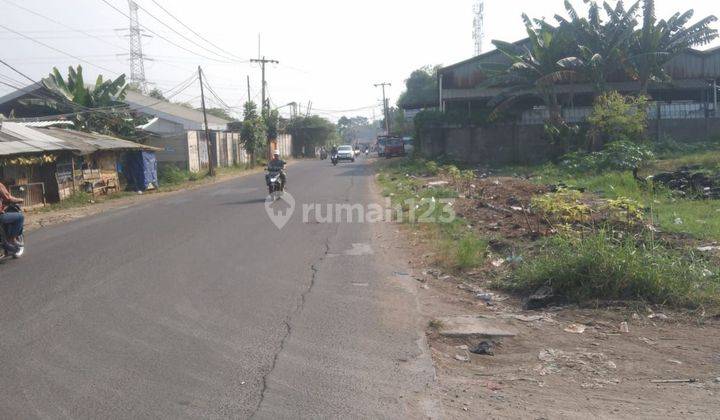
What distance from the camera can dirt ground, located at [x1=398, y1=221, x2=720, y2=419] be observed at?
4.55 metres

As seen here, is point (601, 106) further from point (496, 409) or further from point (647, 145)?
point (496, 409)

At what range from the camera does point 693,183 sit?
1652 cm

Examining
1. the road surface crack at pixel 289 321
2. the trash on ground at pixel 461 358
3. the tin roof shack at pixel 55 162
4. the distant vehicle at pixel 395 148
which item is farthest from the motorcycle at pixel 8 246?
the distant vehicle at pixel 395 148

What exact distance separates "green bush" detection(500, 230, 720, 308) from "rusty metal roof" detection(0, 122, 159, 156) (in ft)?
53.2

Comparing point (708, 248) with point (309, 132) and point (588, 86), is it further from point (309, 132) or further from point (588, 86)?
point (309, 132)

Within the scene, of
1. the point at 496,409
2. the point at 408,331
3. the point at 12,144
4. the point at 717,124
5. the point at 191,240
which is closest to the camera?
the point at 496,409

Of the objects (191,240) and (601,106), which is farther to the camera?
(601,106)

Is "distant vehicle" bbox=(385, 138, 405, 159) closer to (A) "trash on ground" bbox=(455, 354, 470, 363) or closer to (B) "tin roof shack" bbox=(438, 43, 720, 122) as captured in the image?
(B) "tin roof shack" bbox=(438, 43, 720, 122)

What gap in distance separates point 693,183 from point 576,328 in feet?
39.7

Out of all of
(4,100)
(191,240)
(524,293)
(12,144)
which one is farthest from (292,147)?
(524,293)

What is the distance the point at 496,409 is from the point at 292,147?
71.9 m

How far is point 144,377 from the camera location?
199 inches

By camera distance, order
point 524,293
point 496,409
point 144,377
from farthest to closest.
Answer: point 524,293 < point 144,377 < point 496,409

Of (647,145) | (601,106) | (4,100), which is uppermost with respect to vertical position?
(4,100)
